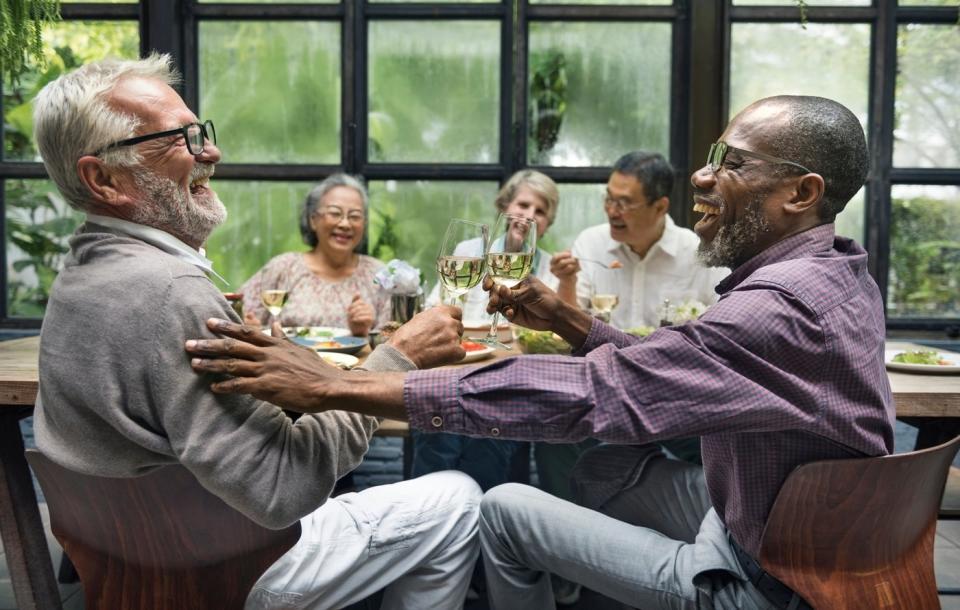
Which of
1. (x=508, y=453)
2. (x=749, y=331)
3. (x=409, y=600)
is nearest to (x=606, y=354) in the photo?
(x=749, y=331)

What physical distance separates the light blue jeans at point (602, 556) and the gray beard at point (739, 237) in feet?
1.77

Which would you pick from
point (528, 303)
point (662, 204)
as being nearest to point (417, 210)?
point (662, 204)

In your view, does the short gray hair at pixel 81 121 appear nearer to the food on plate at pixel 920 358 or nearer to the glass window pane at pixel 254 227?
the food on plate at pixel 920 358

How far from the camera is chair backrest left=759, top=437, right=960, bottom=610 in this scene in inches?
57.9

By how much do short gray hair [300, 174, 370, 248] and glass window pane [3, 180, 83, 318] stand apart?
117 cm

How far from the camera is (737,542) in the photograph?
1.68m

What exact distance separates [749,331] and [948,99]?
3584mm

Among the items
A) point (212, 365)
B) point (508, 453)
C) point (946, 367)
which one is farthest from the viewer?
point (508, 453)

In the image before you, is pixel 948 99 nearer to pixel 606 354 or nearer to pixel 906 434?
pixel 906 434

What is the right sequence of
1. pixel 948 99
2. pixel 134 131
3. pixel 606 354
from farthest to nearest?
1. pixel 948 99
2. pixel 134 131
3. pixel 606 354

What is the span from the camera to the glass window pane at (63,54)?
4375 mm

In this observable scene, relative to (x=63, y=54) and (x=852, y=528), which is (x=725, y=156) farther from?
(x=63, y=54)

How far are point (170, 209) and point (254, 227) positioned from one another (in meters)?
3.01

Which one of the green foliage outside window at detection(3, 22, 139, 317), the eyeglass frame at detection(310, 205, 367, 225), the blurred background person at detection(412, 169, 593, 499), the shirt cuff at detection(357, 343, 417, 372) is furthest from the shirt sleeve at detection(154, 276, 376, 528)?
the green foliage outside window at detection(3, 22, 139, 317)
